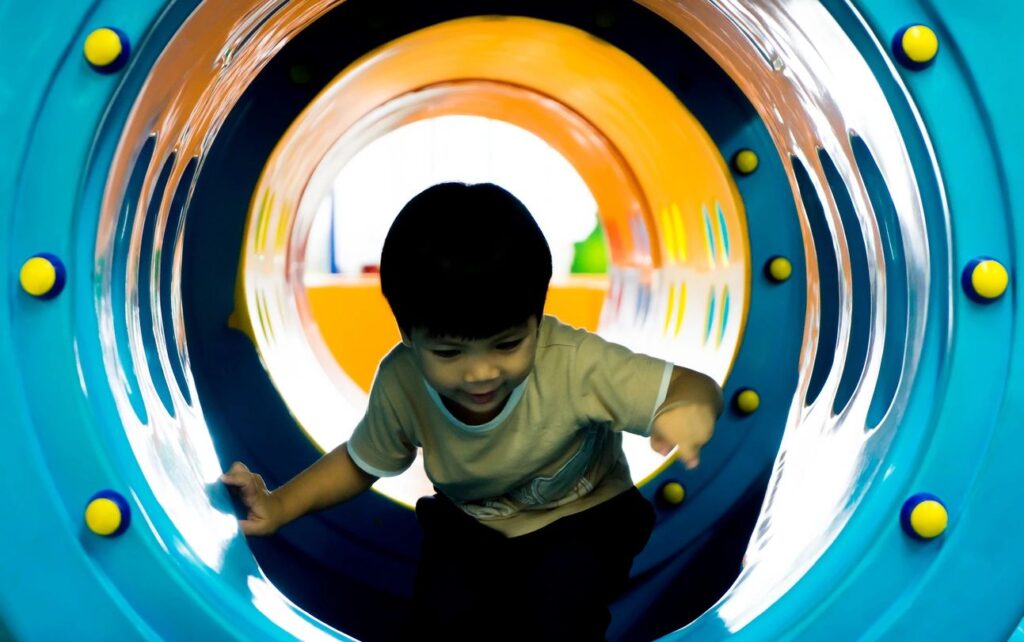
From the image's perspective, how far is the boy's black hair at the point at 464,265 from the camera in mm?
962

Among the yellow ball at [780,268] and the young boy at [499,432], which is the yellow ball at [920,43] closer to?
the young boy at [499,432]

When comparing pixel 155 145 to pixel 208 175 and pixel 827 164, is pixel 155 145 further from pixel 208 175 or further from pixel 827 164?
pixel 827 164

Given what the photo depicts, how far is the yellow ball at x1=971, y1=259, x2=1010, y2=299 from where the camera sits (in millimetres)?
739

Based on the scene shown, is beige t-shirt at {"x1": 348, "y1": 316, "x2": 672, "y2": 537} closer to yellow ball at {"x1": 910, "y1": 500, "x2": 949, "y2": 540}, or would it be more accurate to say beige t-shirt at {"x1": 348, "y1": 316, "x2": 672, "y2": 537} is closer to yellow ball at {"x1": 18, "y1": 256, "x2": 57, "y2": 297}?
yellow ball at {"x1": 910, "y1": 500, "x2": 949, "y2": 540}

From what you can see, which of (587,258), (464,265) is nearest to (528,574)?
(464,265)

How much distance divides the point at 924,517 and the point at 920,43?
0.33m

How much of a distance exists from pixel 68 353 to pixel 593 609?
23.6 inches

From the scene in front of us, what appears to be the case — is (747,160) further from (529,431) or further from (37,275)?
(37,275)

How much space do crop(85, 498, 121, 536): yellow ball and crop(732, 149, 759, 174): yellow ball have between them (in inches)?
34.3

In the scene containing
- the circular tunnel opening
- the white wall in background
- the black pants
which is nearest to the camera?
the black pants

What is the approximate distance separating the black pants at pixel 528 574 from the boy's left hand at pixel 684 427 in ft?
0.67

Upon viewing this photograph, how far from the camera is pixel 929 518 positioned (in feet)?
2.48

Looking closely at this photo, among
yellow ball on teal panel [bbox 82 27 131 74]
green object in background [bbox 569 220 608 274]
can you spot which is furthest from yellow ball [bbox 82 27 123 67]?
green object in background [bbox 569 220 608 274]

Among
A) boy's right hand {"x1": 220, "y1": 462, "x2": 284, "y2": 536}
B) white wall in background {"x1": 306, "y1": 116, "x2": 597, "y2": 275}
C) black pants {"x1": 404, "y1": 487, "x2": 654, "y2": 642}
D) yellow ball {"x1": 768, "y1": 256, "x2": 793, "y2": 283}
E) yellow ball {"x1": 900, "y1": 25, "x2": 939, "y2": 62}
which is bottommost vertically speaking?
black pants {"x1": 404, "y1": 487, "x2": 654, "y2": 642}
